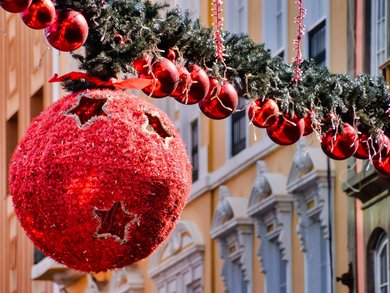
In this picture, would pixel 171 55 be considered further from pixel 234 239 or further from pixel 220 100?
pixel 234 239

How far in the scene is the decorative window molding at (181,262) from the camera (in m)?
29.5

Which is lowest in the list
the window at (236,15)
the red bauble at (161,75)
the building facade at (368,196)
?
the red bauble at (161,75)

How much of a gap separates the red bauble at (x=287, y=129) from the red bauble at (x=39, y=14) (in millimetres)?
1980

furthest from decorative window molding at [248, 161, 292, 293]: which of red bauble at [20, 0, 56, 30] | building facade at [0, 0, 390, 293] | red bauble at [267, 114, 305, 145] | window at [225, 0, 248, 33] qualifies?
red bauble at [20, 0, 56, 30]

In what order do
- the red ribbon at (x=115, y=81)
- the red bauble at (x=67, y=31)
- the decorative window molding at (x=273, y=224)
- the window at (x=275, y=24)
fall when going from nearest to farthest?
the red bauble at (x=67, y=31) < the red ribbon at (x=115, y=81) < the decorative window molding at (x=273, y=224) < the window at (x=275, y=24)

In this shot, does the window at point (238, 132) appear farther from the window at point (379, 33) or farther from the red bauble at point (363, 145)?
the red bauble at point (363, 145)

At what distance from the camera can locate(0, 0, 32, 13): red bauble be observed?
10062 mm

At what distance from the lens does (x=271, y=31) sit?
26484mm

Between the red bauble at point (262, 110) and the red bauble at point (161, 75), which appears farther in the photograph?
the red bauble at point (262, 110)

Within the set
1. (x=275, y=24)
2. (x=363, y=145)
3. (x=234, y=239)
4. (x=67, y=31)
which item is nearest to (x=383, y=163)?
(x=363, y=145)

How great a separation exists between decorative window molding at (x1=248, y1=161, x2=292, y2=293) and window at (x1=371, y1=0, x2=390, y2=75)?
116 inches

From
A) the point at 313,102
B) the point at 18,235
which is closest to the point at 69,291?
the point at 18,235

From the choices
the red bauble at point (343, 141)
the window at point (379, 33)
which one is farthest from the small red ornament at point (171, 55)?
the window at point (379, 33)

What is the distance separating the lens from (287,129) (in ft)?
38.8
